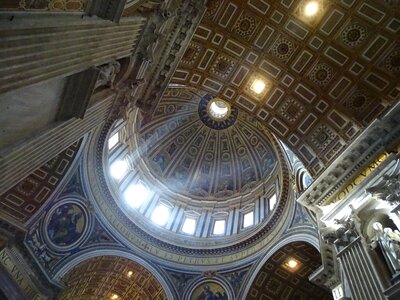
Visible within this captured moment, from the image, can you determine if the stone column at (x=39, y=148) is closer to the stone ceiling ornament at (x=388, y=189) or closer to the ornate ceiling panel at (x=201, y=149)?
the stone ceiling ornament at (x=388, y=189)

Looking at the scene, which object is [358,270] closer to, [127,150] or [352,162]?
[352,162]

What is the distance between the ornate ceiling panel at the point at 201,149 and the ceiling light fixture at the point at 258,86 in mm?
7219

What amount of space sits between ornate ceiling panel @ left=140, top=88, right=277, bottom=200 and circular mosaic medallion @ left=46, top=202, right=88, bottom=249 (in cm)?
708

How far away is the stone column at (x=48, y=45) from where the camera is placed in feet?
14.5

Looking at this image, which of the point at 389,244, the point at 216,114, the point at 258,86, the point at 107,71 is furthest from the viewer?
the point at 216,114

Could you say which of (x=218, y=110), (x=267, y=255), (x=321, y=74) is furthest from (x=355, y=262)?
(x=218, y=110)

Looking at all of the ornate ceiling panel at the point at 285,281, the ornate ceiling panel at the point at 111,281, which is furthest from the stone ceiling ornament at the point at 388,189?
the ornate ceiling panel at the point at 111,281

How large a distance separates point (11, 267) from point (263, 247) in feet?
32.5

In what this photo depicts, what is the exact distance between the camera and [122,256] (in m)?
15.7

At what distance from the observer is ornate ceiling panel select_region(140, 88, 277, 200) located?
21281 millimetres

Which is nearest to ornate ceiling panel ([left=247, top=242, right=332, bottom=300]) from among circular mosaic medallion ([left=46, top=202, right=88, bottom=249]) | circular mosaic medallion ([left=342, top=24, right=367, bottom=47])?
circular mosaic medallion ([left=46, top=202, right=88, bottom=249])

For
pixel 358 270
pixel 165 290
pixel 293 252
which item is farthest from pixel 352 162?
pixel 165 290

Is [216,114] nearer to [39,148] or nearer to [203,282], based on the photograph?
[203,282]

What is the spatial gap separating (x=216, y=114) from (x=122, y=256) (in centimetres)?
1120
